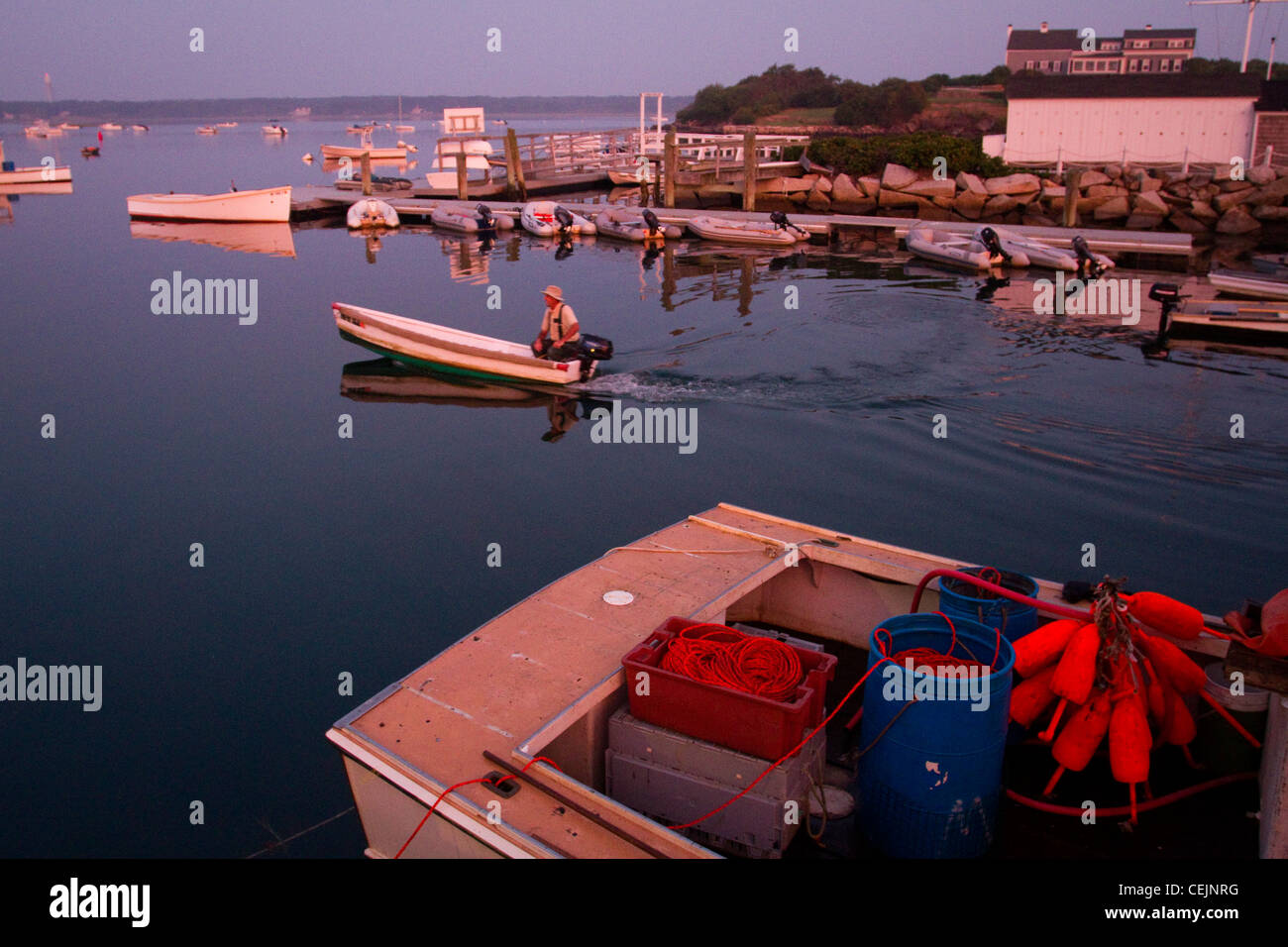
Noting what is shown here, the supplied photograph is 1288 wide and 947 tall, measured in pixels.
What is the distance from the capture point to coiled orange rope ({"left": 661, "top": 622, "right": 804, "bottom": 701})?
516cm

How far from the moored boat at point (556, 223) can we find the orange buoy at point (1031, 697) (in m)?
33.9

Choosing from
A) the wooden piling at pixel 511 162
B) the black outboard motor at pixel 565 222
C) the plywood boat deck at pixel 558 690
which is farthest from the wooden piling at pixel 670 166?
the plywood boat deck at pixel 558 690

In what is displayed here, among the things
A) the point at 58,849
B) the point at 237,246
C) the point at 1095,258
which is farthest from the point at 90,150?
the point at 58,849

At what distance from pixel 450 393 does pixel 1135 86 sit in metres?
37.6

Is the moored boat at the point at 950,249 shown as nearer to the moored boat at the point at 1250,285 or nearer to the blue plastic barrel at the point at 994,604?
the moored boat at the point at 1250,285

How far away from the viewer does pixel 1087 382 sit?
17062 millimetres

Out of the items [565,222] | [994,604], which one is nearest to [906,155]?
[565,222]

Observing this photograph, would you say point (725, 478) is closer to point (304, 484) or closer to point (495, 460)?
point (495, 460)

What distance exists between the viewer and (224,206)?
41906mm

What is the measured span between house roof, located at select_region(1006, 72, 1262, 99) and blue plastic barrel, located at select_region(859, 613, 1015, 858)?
44023 millimetres

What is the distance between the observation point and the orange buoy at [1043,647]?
5.38 m

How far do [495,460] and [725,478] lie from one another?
377 cm

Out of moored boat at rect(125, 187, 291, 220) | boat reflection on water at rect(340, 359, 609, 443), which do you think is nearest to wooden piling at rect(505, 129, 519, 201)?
moored boat at rect(125, 187, 291, 220)

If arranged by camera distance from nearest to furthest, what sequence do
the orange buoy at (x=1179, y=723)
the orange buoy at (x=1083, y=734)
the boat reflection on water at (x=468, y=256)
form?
the orange buoy at (x=1083, y=734) < the orange buoy at (x=1179, y=723) < the boat reflection on water at (x=468, y=256)
